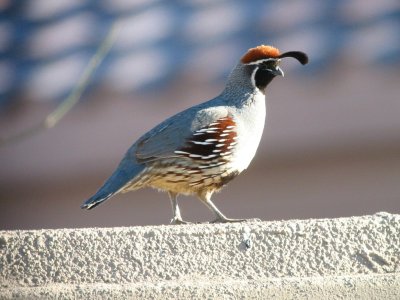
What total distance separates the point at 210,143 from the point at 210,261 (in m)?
1.47

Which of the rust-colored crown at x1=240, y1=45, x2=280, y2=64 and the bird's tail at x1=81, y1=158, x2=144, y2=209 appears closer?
the bird's tail at x1=81, y1=158, x2=144, y2=209

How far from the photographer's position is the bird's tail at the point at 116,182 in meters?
4.37

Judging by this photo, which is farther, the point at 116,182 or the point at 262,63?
the point at 262,63

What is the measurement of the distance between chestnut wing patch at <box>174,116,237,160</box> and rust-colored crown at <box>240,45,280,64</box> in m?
0.41

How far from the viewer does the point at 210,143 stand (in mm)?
4523

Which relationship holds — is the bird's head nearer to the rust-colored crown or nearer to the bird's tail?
the rust-colored crown

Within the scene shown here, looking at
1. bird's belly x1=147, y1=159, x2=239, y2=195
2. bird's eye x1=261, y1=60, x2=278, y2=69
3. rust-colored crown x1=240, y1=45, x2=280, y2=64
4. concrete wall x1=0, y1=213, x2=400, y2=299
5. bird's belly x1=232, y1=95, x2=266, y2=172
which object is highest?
rust-colored crown x1=240, y1=45, x2=280, y2=64

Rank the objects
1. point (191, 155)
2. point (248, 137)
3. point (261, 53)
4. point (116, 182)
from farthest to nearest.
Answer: point (261, 53) < point (248, 137) < point (191, 155) < point (116, 182)

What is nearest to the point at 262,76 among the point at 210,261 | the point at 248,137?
the point at 248,137

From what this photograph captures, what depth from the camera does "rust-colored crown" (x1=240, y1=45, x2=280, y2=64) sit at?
4.86 m

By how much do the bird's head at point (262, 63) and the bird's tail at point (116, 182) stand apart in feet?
2.31

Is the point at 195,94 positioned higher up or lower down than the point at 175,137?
lower down

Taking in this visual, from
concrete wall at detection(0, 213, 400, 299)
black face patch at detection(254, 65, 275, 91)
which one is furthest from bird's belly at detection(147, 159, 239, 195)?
concrete wall at detection(0, 213, 400, 299)

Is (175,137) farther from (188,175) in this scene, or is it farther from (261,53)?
(261,53)
